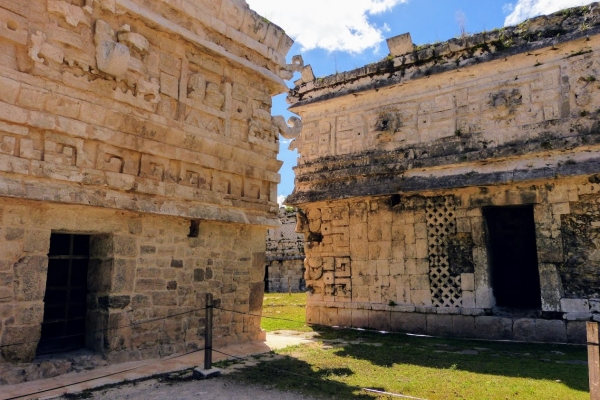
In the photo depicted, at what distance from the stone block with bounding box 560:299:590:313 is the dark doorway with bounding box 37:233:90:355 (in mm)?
6775

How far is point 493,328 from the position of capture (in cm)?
741

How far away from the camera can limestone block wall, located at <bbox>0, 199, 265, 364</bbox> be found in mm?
4281

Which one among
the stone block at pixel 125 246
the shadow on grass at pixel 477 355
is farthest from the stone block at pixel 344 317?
the stone block at pixel 125 246

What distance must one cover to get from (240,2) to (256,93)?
1.33 m

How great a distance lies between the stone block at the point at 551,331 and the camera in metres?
6.80

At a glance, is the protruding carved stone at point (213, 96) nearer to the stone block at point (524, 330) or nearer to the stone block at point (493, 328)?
the stone block at point (493, 328)

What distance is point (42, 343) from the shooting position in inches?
196

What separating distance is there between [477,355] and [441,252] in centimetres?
226

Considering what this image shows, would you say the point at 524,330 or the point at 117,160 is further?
the point at 524,330

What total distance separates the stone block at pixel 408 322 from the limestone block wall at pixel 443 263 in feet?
0.06

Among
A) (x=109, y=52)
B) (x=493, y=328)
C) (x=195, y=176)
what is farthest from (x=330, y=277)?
(x=109, y=52)

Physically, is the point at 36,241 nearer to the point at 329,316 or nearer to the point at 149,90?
the point at 149,90

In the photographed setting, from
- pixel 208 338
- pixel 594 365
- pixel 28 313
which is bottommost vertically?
pixel 208 338

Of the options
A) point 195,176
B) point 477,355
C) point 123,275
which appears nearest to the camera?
point 123,275
